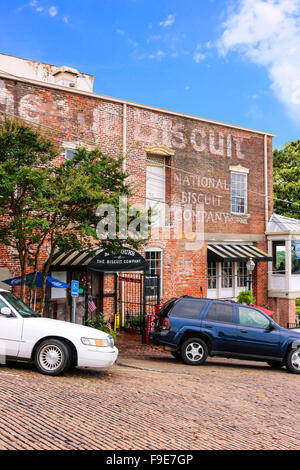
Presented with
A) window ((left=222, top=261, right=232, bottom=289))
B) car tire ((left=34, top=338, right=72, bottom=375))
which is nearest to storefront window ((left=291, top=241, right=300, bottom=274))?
window ((left=222, top=261, right=232, bottom=289))

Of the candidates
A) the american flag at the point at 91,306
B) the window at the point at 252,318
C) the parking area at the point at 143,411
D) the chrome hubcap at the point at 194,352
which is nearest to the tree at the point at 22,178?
the parking area at the point at 143,411

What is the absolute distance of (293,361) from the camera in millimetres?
12703

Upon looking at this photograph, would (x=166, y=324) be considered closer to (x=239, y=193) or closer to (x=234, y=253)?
(x=234, y=253)

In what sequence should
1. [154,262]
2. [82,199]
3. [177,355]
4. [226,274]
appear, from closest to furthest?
[82,199]
[177,355]
[154,262]
[226,274]

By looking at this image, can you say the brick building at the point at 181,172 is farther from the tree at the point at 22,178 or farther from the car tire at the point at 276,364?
the car tire at the point at 276,364

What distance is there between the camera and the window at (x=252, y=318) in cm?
1266

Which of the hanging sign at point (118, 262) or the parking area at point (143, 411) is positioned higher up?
the hanging sign at point (118, 262)

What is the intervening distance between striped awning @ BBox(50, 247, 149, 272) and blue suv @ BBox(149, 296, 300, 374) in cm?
250

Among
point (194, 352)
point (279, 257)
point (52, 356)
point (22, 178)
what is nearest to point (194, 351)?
point (194, 352)

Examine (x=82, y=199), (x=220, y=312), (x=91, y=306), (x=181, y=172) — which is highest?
(x=181, y=172)

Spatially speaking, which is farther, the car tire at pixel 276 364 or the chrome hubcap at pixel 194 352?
the car tire at pixel 276 364

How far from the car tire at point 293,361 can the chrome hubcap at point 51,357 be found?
6.77 metres

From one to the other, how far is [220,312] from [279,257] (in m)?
12.0
